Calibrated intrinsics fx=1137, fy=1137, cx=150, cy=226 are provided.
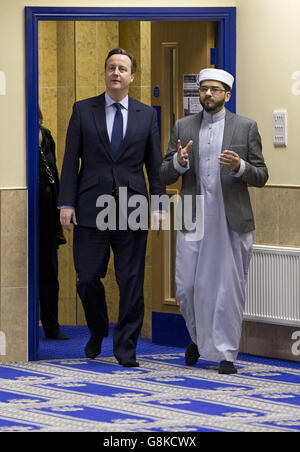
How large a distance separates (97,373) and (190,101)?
176 cm

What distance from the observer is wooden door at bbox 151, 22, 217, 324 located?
22.0ft

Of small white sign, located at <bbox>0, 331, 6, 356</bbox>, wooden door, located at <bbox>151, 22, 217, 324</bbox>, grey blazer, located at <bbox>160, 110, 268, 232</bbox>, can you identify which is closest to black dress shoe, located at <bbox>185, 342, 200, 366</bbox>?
wooden door, located at <bbox>151, 22, 217, 324</bbox>

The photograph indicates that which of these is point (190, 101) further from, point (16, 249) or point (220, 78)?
point (16, 249)

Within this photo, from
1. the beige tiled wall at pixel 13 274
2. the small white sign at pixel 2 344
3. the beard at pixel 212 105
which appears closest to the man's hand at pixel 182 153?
the beard at pixel 212 105

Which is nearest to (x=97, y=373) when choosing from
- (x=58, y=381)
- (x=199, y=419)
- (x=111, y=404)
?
(x=58, y=381)

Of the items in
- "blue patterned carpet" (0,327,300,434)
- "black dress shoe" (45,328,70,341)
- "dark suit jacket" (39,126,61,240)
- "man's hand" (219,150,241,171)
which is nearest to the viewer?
"blue patterned carpet" (0,327,300,434)

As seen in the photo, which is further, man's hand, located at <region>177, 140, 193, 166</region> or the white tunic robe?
the white tunic robe

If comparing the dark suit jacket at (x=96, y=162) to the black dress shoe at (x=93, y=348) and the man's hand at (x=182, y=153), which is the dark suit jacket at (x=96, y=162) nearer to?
the man's hand at (x=182, y=153)

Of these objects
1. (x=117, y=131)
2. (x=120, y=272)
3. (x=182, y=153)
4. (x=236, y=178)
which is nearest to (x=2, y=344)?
(x=120, y=272)


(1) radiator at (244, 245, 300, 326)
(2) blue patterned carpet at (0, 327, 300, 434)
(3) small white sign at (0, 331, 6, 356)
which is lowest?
(2) blue patterned carpet at (0, 327, 300, 434)

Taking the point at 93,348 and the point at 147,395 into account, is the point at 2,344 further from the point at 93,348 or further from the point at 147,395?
the point at 147,395

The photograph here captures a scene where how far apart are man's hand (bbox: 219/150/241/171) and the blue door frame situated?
3.54ft

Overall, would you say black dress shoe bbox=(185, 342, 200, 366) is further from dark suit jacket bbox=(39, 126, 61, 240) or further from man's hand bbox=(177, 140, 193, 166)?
dark suit jacket bbox=(39, 126, 61, 240)

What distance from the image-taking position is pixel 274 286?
254 inches
